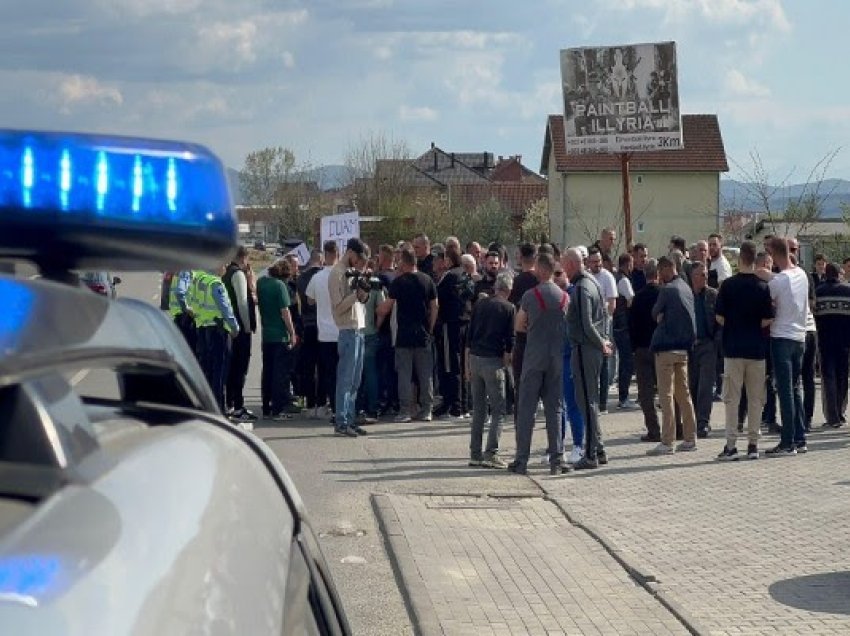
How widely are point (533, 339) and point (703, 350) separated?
11.4 ft

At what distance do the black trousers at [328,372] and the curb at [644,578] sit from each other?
5.40m

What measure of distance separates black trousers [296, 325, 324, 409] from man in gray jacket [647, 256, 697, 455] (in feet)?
14.2

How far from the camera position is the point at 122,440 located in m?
1.59

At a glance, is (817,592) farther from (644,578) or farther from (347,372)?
(347,372)

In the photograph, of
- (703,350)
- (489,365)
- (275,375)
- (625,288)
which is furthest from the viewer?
(625,288)

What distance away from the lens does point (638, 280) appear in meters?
18.9

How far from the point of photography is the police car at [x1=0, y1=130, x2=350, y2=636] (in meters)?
1.08

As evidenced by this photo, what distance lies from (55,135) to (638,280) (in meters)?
17.7

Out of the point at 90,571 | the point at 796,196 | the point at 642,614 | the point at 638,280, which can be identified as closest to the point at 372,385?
the point at 638,280

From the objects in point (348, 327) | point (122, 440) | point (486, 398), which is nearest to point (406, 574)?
point (486, 398)

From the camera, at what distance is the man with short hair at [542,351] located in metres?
12.7

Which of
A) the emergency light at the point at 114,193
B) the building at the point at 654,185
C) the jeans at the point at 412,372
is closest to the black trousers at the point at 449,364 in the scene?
the jeans at the point at 412,372

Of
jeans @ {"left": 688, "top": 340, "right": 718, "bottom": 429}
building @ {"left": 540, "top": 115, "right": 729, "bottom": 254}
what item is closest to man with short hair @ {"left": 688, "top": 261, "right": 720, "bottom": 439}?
jeans @ {"left": 688, "top": 340, "right": 718, "bottom": 429}

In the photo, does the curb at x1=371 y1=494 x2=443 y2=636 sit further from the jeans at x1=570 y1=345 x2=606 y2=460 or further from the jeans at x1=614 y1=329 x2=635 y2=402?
the jeans at x1=614 y1=329 x2=635 y2=402
